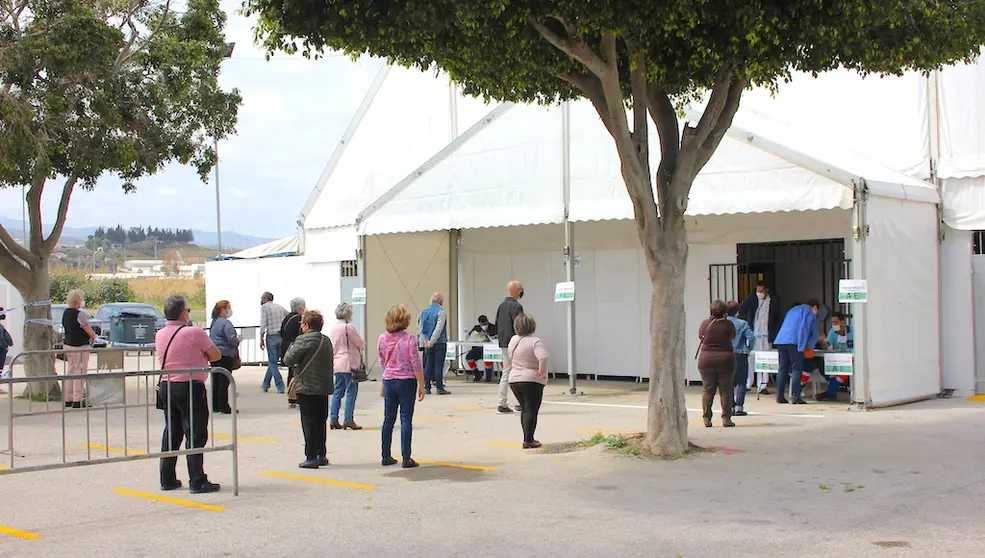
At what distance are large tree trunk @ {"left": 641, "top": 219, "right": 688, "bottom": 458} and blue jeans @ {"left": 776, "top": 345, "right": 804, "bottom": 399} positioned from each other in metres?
5.04

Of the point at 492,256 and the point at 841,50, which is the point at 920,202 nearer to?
the point at 841,50

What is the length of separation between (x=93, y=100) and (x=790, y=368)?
11497 millimetres

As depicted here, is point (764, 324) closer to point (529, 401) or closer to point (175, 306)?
point (529, 401)

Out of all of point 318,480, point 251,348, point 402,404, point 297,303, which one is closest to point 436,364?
point 297,303

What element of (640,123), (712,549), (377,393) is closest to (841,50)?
(640,123)

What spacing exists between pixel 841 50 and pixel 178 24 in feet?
38.8

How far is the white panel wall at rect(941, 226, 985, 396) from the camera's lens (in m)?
15.7

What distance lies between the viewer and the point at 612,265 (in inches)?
751

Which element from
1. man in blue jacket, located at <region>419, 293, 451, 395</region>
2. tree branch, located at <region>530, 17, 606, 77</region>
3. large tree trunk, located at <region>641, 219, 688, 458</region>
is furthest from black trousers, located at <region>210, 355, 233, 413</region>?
tree branch, located at <region>530, 17, 606, 77</region>

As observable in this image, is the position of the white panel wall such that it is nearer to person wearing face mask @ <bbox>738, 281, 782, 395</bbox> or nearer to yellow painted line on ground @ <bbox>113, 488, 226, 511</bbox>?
person wearing face mask @ <bbox>738, 281, 782, 395</bbox>

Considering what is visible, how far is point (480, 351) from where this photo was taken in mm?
20375

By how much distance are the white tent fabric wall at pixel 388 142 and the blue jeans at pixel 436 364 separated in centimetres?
702

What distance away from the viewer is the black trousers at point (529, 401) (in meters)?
11.3

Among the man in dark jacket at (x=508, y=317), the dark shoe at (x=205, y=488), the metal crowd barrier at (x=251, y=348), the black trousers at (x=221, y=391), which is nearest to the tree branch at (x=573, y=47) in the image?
the dark shoe at (x=205, y=488)
